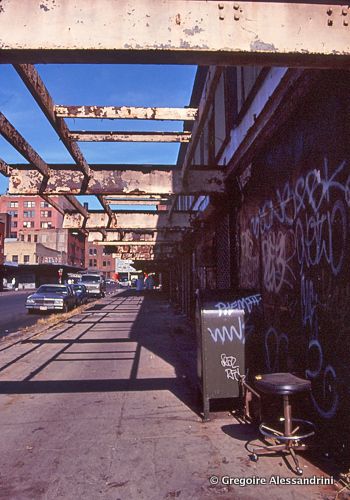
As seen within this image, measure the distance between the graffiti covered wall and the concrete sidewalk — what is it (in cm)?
96

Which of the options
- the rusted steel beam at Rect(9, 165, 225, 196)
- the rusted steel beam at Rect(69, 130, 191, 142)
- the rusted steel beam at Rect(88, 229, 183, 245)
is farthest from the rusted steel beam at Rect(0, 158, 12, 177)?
the rusted steel beam at Rect(88, 229, 183, 245)

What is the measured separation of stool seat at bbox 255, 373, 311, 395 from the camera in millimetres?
3906

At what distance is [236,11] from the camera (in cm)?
313

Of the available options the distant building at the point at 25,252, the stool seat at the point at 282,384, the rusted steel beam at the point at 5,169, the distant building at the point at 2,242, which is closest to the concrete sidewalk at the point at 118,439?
the stool seat at the point at 282,384

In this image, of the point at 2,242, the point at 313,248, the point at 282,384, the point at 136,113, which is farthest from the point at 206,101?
the point at 2,242

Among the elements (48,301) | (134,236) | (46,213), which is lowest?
(48,301)

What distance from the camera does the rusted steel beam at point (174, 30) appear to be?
120 inches

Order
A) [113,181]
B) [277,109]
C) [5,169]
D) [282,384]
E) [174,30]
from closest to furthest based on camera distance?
[174,30], [282,384], [277,109], [5,169], [113,181]

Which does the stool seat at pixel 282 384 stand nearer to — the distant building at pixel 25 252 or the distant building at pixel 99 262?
the distant building at pixel 25 252

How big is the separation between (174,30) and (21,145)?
152 inches

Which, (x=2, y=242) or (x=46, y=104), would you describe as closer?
(x=46, y=104)

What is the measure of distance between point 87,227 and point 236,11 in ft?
32.6

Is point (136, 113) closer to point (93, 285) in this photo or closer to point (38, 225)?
point (93, 285)

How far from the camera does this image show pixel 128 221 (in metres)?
13.1
